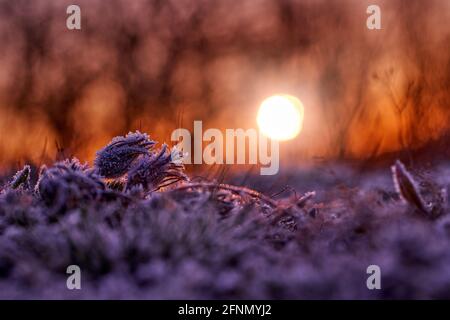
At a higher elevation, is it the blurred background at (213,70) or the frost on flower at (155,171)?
the blurred background at (213,70)

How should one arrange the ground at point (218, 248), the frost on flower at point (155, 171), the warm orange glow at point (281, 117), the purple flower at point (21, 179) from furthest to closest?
the warm orange glow at point (281, 117)
the purple flower at point (21, 179)
the frost on flower at point (155, 171)
the ground at point (218, 248)

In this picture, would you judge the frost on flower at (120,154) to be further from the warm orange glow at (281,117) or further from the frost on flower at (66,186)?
the warm orange glow at (281,117)

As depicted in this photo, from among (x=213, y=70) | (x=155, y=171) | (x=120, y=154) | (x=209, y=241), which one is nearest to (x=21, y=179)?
(x=120, y=154)

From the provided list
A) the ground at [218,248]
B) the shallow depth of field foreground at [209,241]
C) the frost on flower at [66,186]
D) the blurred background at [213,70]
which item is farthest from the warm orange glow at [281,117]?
the frost on flower at [66,186]

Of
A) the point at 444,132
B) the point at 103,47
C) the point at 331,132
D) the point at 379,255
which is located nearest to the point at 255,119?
the point at 331,132

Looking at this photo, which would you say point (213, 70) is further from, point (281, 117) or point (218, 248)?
point (218, 248)

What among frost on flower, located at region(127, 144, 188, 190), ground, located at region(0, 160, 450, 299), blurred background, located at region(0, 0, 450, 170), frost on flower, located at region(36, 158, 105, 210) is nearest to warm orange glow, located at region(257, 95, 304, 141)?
blurred background, located at region(0, 0, 450, 170)

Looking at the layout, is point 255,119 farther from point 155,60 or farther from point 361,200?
point 361,200
